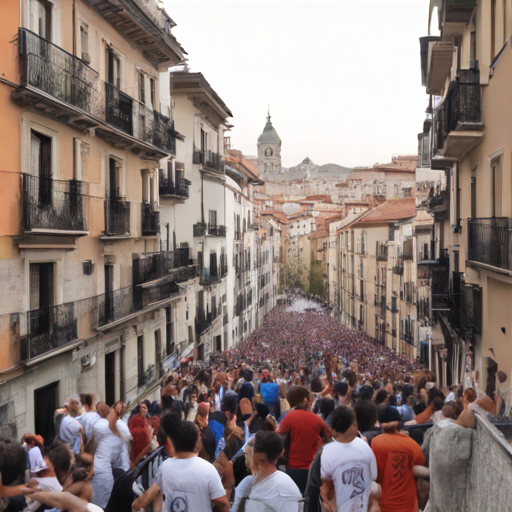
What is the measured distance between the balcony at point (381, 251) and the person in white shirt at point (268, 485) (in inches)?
1573

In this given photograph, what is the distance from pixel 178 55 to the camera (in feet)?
65.5

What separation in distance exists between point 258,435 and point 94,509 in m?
1.37

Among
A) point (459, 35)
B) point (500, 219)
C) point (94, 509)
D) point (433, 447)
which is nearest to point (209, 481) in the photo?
point (94, 509)

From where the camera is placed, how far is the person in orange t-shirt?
5.34 metres

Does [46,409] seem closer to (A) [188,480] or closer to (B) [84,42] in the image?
(B) [84,42]

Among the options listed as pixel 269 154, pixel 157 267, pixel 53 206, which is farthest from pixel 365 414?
pixel 269 154

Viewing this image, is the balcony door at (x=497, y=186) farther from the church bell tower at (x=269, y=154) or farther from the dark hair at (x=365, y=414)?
the church bell tower at (x=269, y=154)

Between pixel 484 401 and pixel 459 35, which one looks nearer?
pixel 484 401

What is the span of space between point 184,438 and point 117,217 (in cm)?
1255

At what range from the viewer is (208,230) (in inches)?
1222

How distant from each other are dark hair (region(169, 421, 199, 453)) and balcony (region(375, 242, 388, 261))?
40062 millimetres

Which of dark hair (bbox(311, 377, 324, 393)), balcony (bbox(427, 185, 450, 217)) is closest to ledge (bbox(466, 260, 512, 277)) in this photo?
dark hair (bbox(311, 377, 324, 393))

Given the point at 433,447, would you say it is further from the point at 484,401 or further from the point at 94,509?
the point at 94,509

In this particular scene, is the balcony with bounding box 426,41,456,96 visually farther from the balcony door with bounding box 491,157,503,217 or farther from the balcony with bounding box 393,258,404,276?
the balcony with bounding box 393,258,404,276
